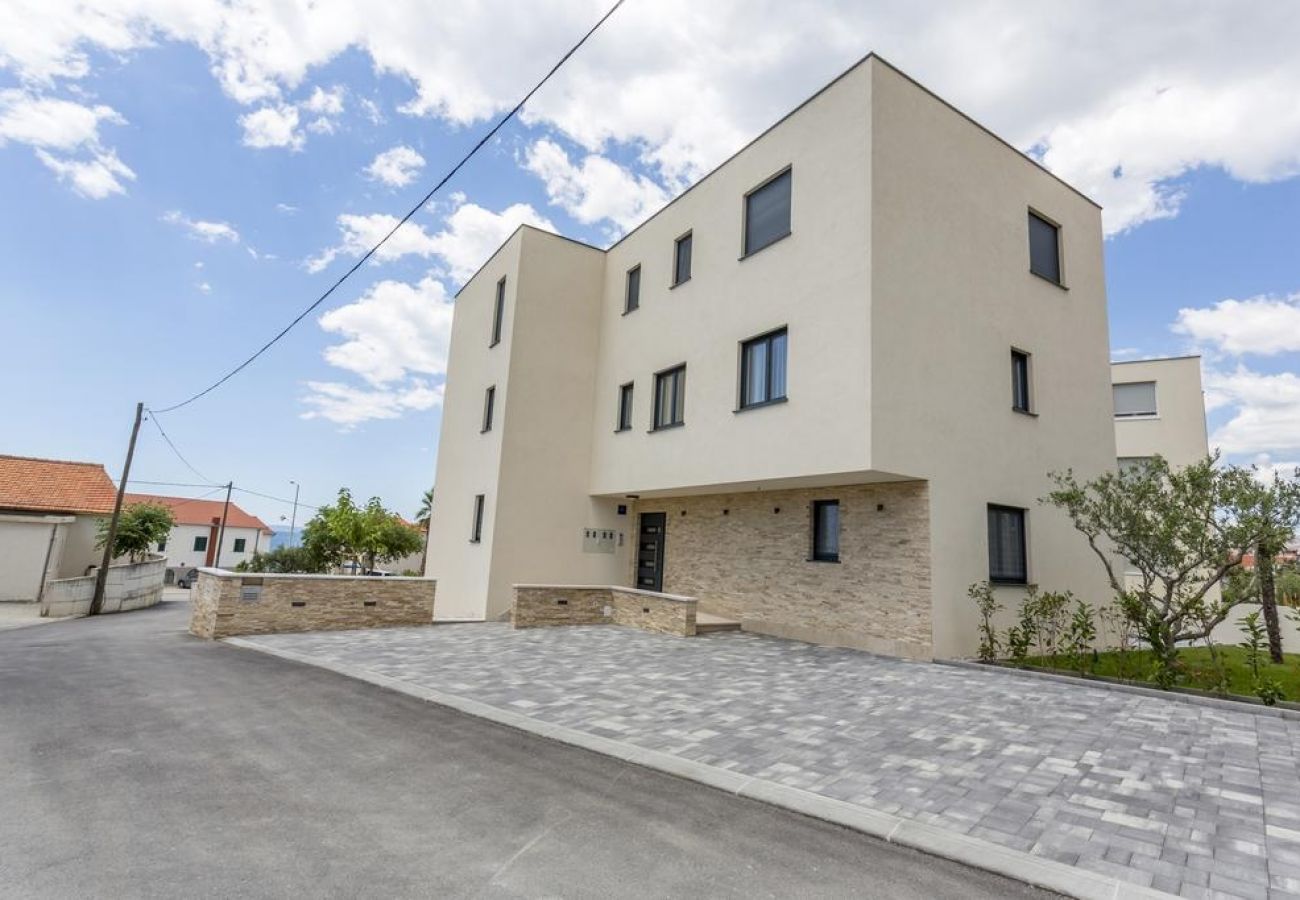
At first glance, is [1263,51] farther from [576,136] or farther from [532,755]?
[532,755]

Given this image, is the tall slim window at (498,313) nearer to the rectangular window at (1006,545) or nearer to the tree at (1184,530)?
the rectangular window at (1006,545)

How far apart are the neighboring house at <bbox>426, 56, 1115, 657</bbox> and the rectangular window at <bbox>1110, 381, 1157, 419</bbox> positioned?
1138 cm

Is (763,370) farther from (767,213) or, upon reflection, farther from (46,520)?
(46,520)

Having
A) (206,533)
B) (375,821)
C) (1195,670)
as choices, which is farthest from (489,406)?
(206,533)

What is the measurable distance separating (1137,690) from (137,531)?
36.0m

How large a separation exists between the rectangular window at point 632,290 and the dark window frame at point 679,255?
1567mm

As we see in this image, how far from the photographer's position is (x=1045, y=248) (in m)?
12.7

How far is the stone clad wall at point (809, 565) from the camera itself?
32.3 feet

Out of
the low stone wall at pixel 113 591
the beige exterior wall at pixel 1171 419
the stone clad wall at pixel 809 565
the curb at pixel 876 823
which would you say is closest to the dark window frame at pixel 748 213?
the stone clad wall at pixel 809 565

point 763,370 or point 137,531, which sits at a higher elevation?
point 763,370

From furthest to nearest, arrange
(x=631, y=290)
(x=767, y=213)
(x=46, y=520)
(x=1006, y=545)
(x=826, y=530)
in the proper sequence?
(x=46, y=520) < (x=631, y=290) < (x=767, y=213) < (x=826, y=530) < (x=1006, y=545)

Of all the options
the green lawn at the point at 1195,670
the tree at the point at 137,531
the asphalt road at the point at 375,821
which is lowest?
the asphalt road at the point at 375,821

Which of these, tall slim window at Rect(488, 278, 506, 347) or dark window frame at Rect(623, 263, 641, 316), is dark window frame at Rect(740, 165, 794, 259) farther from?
tall slim window at Rect(488, 278, 506, 347)

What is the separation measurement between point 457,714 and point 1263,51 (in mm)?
13920
